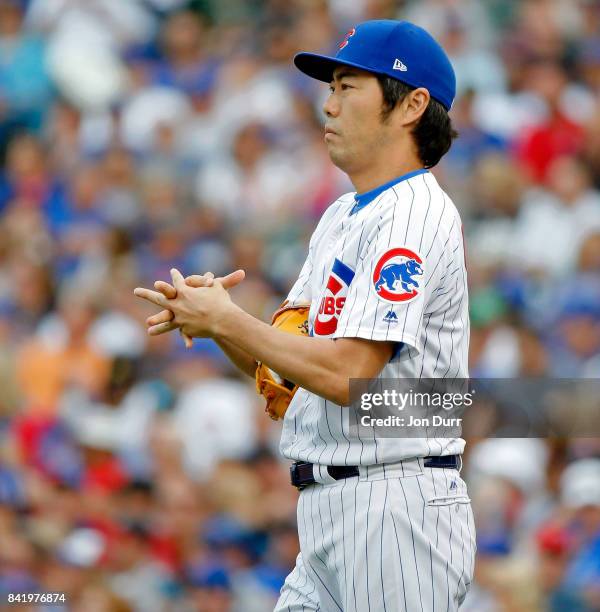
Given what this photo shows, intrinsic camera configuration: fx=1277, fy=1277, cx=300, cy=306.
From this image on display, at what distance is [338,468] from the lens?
340 centimetres

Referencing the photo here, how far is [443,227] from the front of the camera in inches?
131

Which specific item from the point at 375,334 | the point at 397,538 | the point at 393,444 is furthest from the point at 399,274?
the point at 397,538

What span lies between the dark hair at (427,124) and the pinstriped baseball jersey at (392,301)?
4.5 inches

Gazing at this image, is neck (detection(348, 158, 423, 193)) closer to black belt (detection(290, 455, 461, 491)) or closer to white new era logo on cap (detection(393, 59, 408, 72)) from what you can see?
white new era logo on cap (detection(393, 59, 408, 72))

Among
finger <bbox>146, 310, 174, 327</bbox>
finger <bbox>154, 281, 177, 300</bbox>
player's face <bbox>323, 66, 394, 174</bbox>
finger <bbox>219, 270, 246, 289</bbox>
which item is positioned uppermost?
player's face <bbox>323, 66, 394, 174</bbox>

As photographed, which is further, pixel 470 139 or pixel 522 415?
pixel 470 139

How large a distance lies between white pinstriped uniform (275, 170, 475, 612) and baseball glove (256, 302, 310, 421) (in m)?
0.12

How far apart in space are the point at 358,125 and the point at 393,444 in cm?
87

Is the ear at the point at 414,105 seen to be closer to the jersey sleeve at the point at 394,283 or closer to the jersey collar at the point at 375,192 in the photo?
the jersey collar at the point at 375,192

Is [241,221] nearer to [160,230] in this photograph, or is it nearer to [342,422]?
[160,230]

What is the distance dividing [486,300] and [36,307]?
9.98 feet

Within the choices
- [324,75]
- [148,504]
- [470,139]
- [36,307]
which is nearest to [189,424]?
[148,504]

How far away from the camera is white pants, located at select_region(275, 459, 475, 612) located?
3.30m

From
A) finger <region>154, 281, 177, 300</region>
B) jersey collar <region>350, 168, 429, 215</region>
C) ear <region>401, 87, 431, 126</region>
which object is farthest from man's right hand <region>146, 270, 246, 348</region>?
ear <region>401, 87, 431, 126</region>
